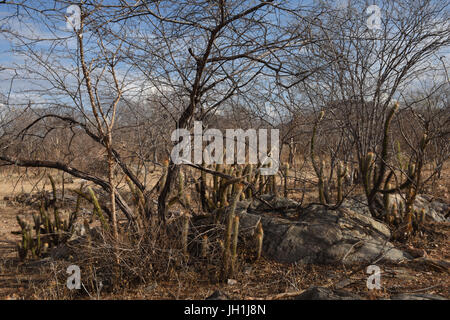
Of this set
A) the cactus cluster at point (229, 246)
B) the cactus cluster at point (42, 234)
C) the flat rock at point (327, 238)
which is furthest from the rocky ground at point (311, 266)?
the cactus cluster at point (42, 234)

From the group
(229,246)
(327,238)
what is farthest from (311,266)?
(229,246)

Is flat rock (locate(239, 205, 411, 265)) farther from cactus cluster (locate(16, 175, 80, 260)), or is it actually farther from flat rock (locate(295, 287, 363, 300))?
cactus cluster (locate(16, 175, 80, 260))

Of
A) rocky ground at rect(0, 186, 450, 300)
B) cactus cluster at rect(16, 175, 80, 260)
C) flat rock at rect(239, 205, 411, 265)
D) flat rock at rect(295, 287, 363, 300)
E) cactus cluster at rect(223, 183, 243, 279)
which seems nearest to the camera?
flat rock at rect(295, 287, 363, 300)

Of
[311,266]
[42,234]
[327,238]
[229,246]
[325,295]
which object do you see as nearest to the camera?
[325,295]

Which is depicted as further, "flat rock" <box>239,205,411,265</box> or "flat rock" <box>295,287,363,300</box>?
"flat rock" <box>239,205,411,265</box>

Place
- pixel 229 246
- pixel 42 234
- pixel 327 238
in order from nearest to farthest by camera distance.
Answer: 1. pixel 229 246
2. pixel 327 238
3. pixel 42 234

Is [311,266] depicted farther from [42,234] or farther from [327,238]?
[42,234]

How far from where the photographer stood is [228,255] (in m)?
3.98

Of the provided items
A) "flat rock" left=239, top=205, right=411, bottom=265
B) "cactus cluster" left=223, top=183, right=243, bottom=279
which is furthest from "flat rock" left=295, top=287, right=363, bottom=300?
"flat rock" left=239, top=205, right=411, bottom=265

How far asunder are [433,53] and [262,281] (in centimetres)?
441

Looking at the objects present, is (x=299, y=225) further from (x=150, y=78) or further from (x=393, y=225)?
(x=150, y=78)

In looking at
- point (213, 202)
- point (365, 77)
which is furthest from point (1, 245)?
point (365, 77)
